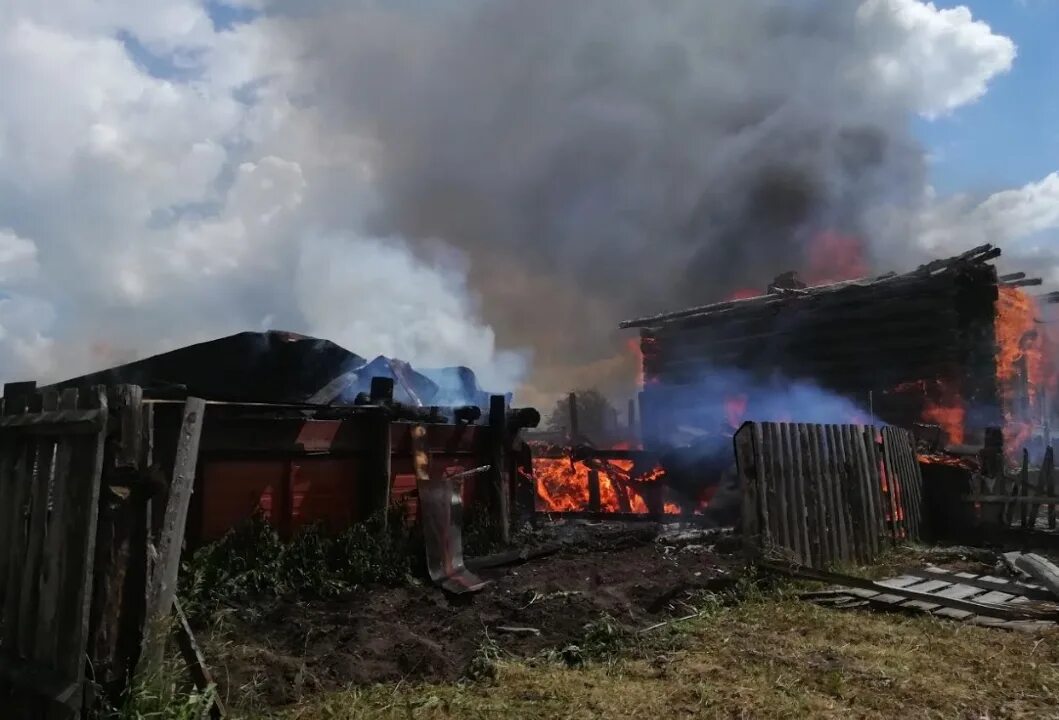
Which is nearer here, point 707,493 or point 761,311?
point 707,493

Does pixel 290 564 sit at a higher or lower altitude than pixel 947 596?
higher

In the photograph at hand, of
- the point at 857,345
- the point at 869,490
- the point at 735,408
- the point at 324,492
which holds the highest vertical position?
the point at 857,345

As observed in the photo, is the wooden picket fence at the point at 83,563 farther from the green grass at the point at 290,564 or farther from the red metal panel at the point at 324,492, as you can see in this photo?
the red metal panel at the point at 324,492

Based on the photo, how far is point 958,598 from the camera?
21.7 ft

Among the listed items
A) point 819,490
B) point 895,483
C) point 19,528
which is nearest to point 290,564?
point 19,528

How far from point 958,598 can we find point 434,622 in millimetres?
4839

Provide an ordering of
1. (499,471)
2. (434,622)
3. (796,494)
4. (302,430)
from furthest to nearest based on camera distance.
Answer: (499,471) < (796,494) < (302,430) < (434,622)

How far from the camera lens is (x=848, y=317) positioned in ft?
57.4

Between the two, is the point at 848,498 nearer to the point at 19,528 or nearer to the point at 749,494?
the point at 749,494

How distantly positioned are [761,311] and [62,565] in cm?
1789

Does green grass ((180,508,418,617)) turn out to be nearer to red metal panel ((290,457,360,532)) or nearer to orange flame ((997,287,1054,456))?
red metal panel ((290,457,360,532))

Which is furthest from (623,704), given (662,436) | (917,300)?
(662,436)

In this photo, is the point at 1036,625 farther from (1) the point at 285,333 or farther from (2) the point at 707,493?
(1) the point at 285,333

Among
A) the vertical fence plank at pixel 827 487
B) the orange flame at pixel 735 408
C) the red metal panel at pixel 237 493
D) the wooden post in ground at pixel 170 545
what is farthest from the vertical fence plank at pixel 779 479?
the orange flame at pixel 735 408
